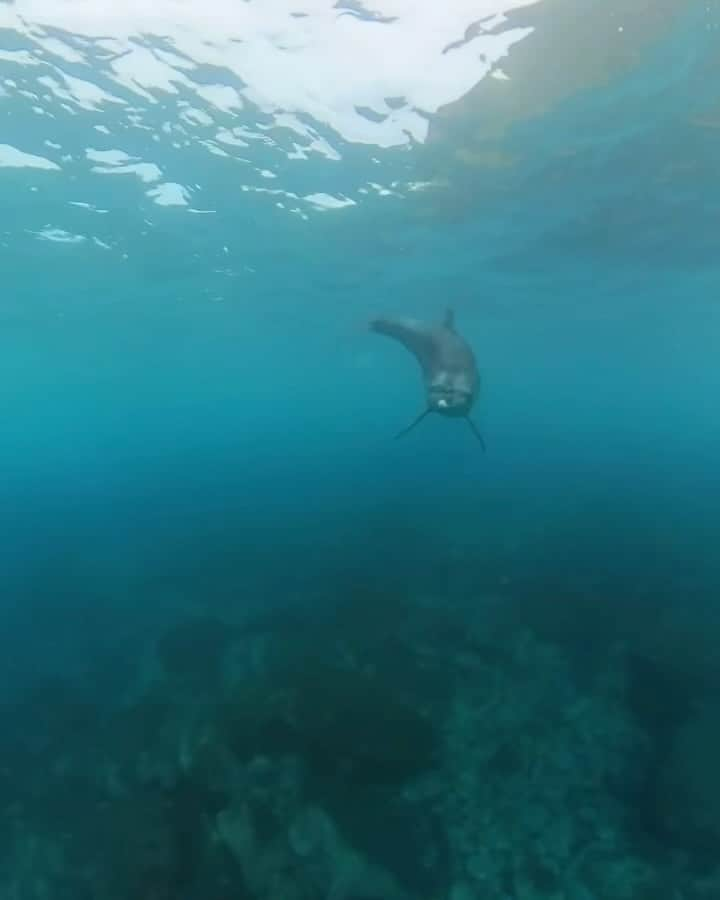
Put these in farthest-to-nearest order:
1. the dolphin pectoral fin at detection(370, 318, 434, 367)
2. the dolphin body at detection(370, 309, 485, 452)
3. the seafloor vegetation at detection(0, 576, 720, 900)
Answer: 1. the dolphin pectoral fin at detection(370, 318, 434, 367)
2. the dolphin body at detection(370, 309, 485, 452)
3. the seafloor vegetation at detection(0, 576, 720, 900)

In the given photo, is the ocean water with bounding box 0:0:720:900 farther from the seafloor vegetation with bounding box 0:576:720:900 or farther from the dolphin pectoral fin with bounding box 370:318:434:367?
the dolphin pectoral fin with bounding box 370:318:434:367

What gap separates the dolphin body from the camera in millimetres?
12477

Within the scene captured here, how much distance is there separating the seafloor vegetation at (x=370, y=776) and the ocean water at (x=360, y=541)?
0.14ft

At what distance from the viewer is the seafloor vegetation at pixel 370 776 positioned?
709cm

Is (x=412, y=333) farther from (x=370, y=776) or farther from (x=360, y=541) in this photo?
(x=370, y=776)

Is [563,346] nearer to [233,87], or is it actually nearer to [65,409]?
[233,87]

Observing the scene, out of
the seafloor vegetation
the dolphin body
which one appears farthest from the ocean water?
the dolphin body

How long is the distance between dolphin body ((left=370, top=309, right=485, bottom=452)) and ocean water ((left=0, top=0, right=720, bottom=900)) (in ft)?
13.0

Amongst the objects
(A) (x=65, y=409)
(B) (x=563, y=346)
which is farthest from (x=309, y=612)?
(A) (x=65, y=409)

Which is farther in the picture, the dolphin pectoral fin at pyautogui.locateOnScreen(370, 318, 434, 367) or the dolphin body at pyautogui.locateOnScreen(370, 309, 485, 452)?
the dolphin pectoral fin at pyautogui.locateOnScreen(370, 318, 434, 367)

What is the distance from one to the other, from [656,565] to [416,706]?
27.8 feet

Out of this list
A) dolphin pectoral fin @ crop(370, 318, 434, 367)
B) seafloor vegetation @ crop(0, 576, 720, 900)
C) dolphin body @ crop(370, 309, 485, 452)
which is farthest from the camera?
dolphin pectoral fin @ crop(370, 318, 434, 367)

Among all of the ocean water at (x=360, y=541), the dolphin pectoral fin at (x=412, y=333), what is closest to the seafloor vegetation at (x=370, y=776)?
the ocean water at (x=360, y=541)

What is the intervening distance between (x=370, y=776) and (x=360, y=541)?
10393 millimetres
